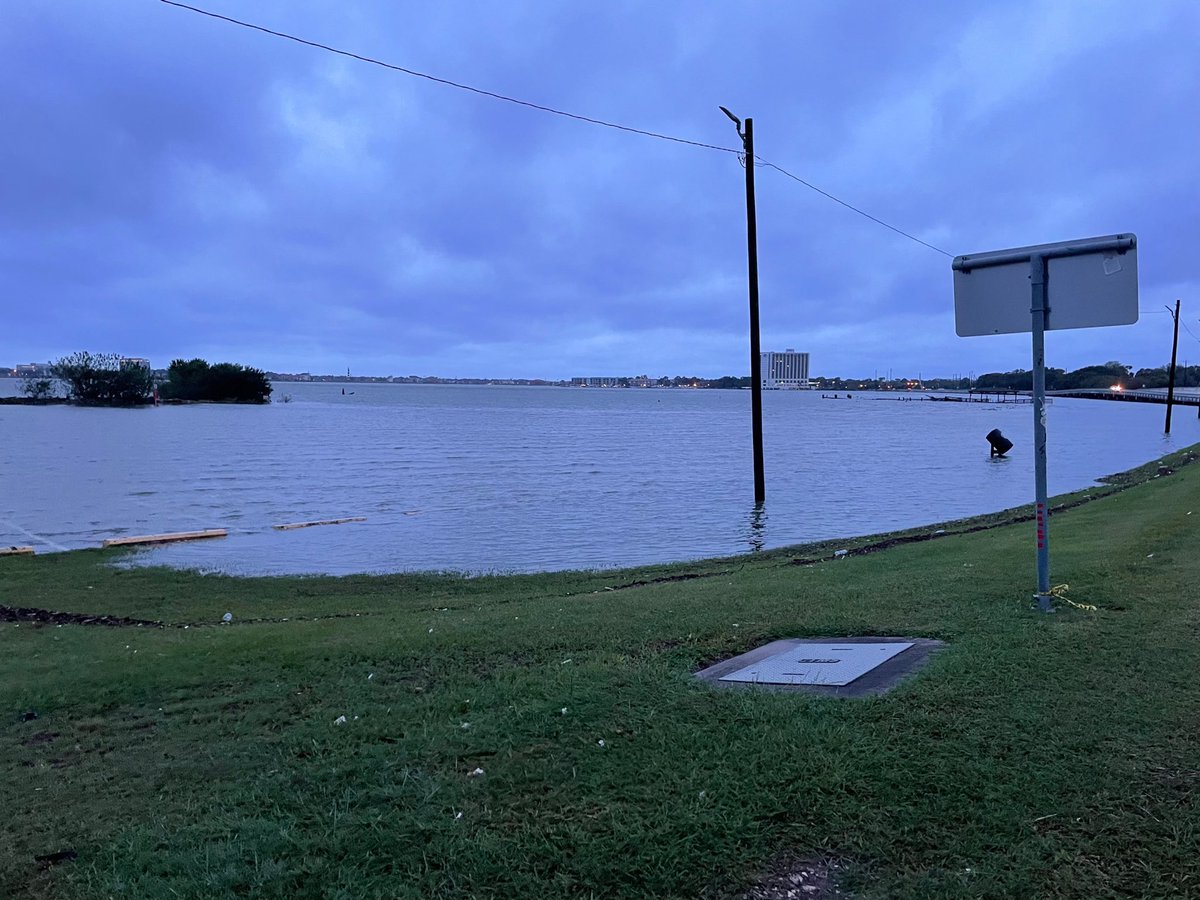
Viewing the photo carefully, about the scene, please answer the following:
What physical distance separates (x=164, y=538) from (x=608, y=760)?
17378 mm

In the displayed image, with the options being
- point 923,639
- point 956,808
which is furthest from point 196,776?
point 923,639

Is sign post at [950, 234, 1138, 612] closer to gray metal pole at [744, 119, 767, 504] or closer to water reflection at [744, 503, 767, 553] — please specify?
water reflection at [744, 503, 767, 553]

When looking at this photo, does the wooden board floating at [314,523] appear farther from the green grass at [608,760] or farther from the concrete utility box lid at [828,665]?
the concrete utility box lid at [828,665]

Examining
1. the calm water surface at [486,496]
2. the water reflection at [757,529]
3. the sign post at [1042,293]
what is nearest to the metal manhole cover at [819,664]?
the sign post at [1042,293]

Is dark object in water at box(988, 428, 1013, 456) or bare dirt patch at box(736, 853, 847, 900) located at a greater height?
bare dirt patch at box(736, 853, 847, 900)

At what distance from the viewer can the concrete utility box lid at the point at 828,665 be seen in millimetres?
5152

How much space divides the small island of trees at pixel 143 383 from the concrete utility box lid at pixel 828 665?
146547mm

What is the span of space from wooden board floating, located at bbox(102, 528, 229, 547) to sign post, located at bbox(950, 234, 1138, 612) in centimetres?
1705

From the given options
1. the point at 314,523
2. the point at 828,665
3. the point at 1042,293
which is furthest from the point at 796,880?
the point at 314,523

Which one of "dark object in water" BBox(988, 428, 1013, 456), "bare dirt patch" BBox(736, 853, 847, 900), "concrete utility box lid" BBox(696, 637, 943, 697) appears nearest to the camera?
"bare dirt patch" BBox(736, 853, 847, 900)

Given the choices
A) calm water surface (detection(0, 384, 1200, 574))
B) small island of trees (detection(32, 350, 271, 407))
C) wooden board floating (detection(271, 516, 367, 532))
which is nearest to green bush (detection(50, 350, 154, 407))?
small island of trees (detection(32, 350, 271, 407))

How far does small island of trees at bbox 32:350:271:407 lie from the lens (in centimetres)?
13250

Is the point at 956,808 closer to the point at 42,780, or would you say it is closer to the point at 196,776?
the point at 196,776

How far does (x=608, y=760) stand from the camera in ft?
13.3
